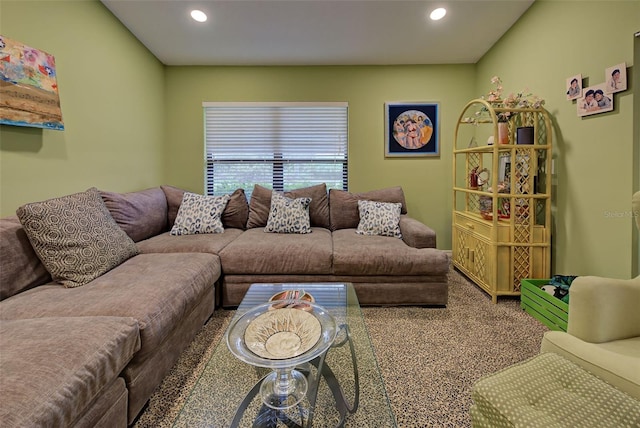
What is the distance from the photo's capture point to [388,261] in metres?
2.36

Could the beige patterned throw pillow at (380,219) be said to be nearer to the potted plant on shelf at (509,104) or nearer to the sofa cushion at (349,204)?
the sofa cushion at (349,204)

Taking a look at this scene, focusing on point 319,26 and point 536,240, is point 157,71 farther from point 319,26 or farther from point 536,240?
point 536,240

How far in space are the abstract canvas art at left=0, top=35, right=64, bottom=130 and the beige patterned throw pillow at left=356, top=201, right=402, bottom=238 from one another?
2.50m

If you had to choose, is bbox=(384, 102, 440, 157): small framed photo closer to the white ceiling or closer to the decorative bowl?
the white ceiling

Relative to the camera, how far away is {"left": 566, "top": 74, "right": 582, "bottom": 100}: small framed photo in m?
2.11

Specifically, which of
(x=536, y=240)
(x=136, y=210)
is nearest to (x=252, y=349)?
(x=136, y=210)

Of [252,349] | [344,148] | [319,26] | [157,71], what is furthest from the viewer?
[344,148]

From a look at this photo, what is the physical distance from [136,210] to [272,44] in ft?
6.90

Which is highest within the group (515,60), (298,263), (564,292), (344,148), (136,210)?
Result: (515,60)

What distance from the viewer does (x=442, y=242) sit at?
3.83 meters

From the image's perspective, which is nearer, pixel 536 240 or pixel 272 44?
pixel 536 240

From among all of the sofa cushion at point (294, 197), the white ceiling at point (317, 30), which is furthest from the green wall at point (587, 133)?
the sofa cushion at point (294, 197)

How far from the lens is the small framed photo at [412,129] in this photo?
3.69m

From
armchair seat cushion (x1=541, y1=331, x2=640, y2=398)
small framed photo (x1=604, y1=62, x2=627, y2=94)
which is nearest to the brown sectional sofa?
armchair seat cushion (x1=541, y1=331, x2=640, y2=398)
